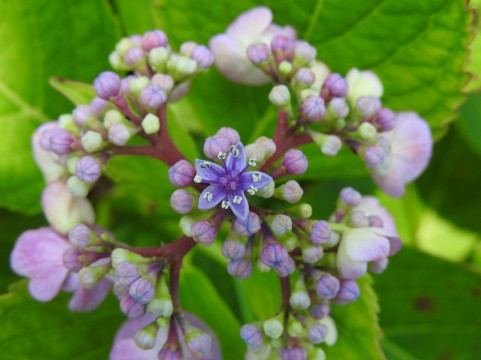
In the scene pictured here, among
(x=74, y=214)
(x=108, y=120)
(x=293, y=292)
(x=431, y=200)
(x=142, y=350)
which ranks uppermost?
(x=108, y=120)

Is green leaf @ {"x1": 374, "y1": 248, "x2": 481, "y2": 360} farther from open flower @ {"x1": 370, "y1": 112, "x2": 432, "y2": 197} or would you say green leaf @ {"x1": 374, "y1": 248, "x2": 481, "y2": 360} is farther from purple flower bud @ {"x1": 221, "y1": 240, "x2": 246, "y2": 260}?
purple flower bud @ {"x1": 221, "y1": 240, "x2": 246, "y2": 260}

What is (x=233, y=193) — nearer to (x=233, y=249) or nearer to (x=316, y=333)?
(x=233, y=249)

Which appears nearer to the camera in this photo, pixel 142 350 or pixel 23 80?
pixel 142 350

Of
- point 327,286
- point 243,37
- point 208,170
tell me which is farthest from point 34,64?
point 327,286

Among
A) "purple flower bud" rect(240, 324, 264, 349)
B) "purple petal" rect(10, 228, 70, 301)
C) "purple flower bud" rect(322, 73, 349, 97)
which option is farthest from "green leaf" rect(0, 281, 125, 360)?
"purple flower bud" rect(322, 73, 349, 97)

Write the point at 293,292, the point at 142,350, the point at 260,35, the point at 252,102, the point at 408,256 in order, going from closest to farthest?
the point at 293,292, the point at 142,350, the point at 260,35, the point at 252,102, the point at 408,256

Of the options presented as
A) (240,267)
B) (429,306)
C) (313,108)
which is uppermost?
(313,108)

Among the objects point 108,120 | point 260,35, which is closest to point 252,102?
point 260,35

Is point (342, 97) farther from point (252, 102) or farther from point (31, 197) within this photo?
point (31, 197)
